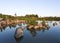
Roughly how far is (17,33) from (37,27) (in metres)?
26.3

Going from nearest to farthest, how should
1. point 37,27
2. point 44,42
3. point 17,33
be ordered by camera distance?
point 44,42 → point 17,33 → point 37,27

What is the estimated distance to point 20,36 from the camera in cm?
4516

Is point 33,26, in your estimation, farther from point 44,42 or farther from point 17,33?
point 44,42

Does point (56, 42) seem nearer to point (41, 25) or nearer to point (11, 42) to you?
point (11, 42)

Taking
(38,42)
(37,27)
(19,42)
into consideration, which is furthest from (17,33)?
(37,27)

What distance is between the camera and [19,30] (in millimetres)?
45469

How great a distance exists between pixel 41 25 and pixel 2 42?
37977 millimetres

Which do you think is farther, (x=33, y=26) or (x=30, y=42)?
(x=33, y=26)

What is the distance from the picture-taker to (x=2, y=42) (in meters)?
37.9

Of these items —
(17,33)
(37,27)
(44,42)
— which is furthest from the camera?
(37,27)

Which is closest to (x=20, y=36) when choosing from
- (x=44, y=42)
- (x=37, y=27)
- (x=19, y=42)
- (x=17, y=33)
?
(x=17, y=33)

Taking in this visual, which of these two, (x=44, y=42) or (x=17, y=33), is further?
(x=17, y=33)

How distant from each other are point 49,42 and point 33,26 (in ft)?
109

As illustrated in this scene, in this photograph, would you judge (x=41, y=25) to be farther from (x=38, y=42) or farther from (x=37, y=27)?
(x=38, y=42)
